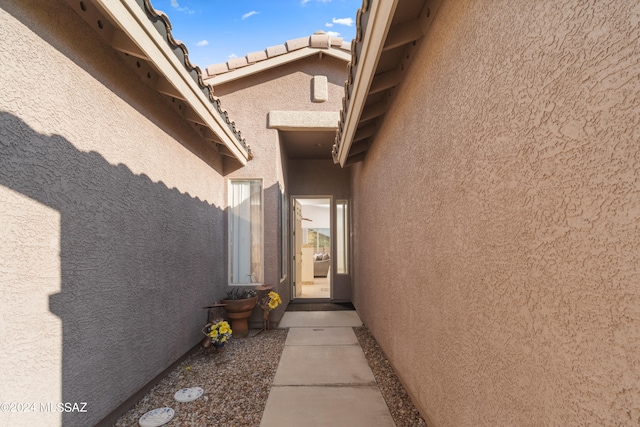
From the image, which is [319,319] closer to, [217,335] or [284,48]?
[217,335]

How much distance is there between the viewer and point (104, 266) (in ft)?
9.59

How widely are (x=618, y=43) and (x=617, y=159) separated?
388 mm

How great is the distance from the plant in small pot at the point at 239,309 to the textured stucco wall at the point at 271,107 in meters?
0.59

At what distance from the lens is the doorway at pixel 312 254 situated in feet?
31.0

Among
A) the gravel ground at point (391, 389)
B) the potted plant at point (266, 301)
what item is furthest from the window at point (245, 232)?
the gravel ground at point (391, 389)

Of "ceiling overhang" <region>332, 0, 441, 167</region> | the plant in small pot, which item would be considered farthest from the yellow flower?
"ceiling overhang" <region>332, 0, 441, 167</region>

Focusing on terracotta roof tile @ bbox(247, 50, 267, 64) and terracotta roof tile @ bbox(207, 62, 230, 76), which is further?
terracotta roof tile @ bbox(247, 50, 267, 64)

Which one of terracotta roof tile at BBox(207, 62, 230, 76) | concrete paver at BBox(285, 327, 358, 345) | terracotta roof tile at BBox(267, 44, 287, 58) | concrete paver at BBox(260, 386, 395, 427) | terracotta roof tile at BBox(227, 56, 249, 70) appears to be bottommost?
concrete paver at BBox(285, 327, 358, 345)

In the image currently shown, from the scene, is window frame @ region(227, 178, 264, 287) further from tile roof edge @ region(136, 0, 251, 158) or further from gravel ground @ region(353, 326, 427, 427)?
gravel ground @ region(353, 326, 427, 427)

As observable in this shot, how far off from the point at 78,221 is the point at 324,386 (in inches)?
132

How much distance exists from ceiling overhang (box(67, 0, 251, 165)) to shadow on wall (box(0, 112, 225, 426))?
117cm

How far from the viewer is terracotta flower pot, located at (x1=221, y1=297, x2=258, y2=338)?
227 inches

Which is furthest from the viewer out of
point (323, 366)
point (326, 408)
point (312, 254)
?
point (312, 254)

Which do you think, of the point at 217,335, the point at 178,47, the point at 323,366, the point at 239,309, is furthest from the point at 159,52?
the point at 323,366
